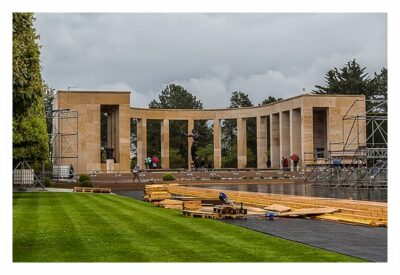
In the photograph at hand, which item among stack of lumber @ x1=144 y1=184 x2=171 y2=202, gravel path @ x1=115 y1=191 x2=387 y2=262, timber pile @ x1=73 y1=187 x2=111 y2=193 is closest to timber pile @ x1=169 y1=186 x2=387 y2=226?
gravel path @ x1=115 y1=191 x2=387 y2=262

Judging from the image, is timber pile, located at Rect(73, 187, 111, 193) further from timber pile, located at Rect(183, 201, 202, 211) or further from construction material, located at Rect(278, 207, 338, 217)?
construction material, located at Rect(278, 207, 338, 217)

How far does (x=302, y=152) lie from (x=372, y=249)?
37811 millimetres

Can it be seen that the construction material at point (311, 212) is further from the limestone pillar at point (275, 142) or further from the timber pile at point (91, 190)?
the limestone pillar at point (275, 142)

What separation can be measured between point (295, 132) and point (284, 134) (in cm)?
244

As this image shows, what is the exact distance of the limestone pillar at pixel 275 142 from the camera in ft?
182

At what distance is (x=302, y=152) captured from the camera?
48.3 metres

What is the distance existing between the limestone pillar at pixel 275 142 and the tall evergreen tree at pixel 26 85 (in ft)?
91.8

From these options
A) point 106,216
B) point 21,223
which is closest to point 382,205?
point 106,216

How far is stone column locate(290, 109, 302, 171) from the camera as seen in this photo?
50394 millimetres

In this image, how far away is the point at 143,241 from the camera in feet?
39.1

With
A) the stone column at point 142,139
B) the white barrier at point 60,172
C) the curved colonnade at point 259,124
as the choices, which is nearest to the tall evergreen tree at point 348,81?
the curved colonnade at point 259,124

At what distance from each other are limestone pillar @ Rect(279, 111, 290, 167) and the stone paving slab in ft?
120

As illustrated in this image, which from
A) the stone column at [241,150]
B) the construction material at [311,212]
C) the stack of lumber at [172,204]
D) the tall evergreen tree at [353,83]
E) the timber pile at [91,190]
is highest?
the tall evergreen tree at [353,83]
